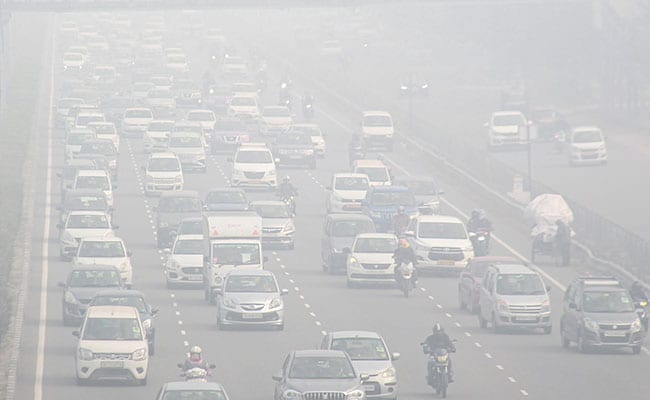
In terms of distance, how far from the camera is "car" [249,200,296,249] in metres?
66.2

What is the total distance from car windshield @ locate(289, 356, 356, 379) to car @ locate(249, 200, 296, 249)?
29035 mm


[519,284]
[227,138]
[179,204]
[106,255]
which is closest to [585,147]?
[227,138]

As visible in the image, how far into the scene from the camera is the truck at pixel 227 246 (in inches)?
2154

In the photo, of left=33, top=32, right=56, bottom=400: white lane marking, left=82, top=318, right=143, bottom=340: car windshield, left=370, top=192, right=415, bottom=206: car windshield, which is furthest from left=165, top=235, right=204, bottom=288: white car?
left=82, top=318, right=143, bottom=340: car windshield

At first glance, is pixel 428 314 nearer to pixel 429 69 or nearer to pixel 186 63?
pixel 186 63

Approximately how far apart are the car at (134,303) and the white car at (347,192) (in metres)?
26.7

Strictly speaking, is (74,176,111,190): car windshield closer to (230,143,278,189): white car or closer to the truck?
(230,143,278,189): white car

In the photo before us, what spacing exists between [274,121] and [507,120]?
11508mm

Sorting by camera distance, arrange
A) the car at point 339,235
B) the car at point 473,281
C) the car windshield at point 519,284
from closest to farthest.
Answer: the car windshield at point 519,284 < the car at point 473,281 < the car at point 339,235

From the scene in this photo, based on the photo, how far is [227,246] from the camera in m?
55.7

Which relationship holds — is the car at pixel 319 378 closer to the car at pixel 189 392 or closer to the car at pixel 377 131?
the car at pixel 189 392

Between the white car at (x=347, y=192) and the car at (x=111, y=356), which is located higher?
the white car at (x=347, y=192)

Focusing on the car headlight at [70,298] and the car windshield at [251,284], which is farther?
the car windshield at [251,284]

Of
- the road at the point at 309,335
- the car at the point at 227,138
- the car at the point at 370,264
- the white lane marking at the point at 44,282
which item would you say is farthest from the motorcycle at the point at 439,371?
the car at the point at 227,138
